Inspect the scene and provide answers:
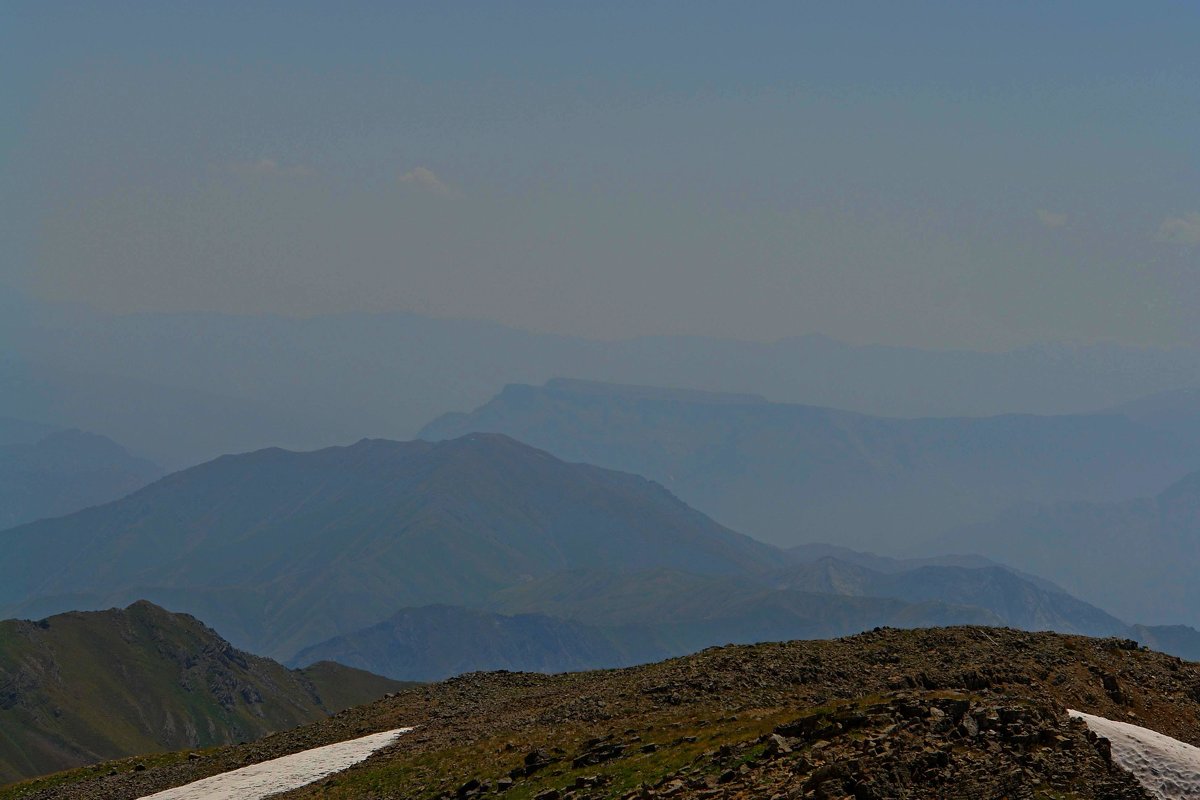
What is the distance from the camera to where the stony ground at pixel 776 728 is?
131 ft

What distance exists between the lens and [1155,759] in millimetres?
42812

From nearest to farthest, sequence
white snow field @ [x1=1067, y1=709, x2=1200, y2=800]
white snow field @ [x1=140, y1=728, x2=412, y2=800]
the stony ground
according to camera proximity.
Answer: the stony ground
white snow field @ [x1=1067, y1=709, x2=1200, y2=800]
white snow field @ [x1=140, y1=728, x2=412, y2=800]

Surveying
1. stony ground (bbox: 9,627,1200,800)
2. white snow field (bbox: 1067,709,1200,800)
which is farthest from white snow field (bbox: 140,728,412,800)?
white snow field (bbox: 1067,709,1200,800)

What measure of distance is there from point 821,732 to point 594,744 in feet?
49.1

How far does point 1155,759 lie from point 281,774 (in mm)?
45389

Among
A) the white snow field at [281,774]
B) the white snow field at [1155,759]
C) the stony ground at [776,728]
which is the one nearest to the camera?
the stony ground at [776,728]

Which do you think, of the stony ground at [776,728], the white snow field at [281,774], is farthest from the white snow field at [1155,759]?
the white snow field at [281,774]

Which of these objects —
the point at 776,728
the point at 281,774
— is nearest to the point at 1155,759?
the point at 776,728

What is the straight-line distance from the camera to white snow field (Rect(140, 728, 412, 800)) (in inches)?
2539

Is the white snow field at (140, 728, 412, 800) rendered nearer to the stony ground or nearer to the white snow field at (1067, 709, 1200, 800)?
the stony ground

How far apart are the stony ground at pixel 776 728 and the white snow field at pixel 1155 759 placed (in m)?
1.63

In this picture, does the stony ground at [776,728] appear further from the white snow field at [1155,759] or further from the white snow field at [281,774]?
the white snow field at [281,774]

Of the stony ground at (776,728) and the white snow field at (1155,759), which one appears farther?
the white snow field at (1155,759)

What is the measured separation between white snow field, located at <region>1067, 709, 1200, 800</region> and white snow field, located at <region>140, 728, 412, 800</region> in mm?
39875
